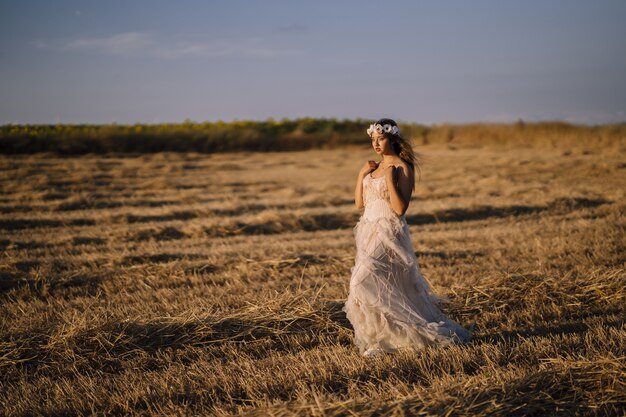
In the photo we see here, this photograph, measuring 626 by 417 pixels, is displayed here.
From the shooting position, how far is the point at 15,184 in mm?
14336

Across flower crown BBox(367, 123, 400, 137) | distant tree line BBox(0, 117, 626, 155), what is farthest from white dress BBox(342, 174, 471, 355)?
distant tree line BBox(0, 117, 626, 155)

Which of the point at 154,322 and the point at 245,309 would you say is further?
the point at 245,309

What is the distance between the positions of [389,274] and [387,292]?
0.14m

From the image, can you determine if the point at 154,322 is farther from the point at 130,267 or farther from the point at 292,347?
the point at 130,267

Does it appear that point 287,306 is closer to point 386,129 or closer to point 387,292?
point 387,292

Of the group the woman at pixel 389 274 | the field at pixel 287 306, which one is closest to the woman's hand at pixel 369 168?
the woman at pixel 389 274

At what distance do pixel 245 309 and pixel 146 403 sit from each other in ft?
5.93

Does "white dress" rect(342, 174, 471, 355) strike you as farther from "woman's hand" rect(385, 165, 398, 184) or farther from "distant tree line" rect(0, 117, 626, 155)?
"distant tree line" rect(0, 117, 626, 155)

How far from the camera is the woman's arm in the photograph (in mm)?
4082

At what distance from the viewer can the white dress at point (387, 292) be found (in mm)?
4078

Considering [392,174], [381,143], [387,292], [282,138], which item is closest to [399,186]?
[392,174]

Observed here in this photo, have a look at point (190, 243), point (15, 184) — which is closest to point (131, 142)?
point (15, 184)

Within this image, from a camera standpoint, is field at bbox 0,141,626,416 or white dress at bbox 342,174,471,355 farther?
white dress at bbox 342,174,471,355

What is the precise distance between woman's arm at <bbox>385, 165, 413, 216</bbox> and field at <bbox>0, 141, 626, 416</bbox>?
1.07 metres
